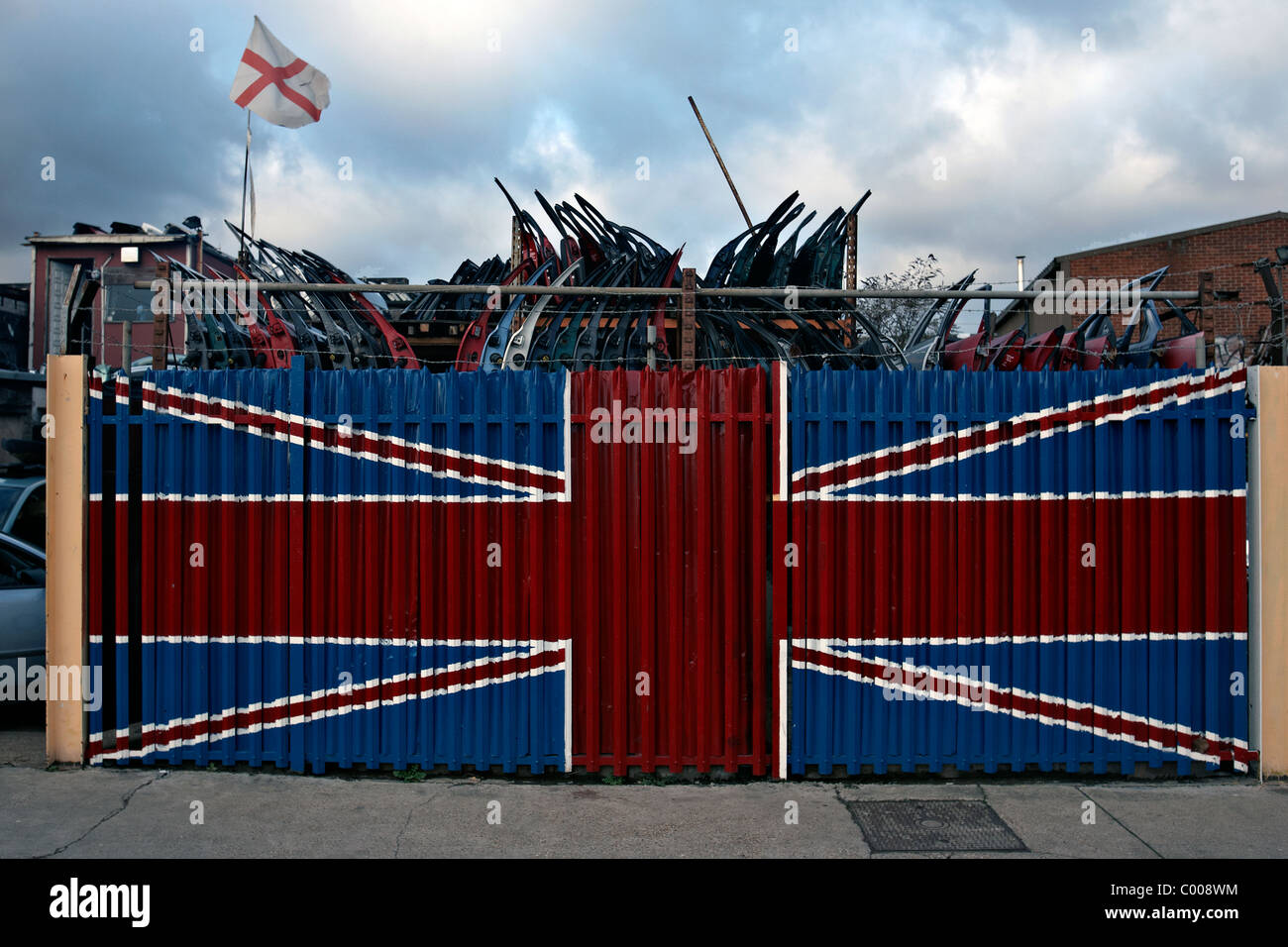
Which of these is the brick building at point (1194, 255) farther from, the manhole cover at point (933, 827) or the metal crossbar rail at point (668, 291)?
the manhole cover at point (933, 827)

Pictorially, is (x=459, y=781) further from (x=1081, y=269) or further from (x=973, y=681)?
(x=1081, y=269)

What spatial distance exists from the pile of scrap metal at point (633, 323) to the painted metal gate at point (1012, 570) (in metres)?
0.93

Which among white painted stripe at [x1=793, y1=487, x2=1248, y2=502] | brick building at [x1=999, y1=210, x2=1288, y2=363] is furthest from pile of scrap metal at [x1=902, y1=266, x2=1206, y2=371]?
brick building at [x1=999, y1=210, x2=1288, y2=363]

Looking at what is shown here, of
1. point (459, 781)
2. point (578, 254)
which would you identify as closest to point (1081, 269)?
point (578, 254)

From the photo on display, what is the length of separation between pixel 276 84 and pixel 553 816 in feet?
20.4

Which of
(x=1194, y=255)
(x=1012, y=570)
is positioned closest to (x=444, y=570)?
(x=1012, y=570)

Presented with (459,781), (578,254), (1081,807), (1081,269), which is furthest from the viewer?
(1081,269)

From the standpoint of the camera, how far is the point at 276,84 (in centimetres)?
757

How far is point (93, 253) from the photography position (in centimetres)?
2503

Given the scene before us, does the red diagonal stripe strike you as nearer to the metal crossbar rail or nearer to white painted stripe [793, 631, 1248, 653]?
the metal crossbar rail

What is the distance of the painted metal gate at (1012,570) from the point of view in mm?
5695

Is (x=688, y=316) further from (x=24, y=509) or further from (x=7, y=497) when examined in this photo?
(x=7, y=497)

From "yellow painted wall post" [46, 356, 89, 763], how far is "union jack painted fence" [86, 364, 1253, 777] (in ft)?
0.72

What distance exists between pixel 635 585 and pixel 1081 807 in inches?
114
